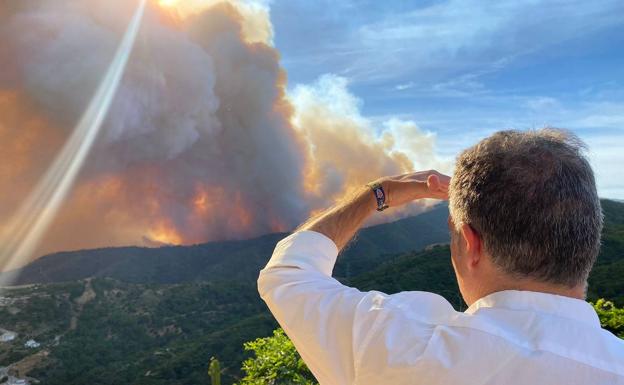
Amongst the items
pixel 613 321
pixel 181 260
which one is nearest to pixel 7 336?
pixel 613 321

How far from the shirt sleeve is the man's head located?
352 millimetres

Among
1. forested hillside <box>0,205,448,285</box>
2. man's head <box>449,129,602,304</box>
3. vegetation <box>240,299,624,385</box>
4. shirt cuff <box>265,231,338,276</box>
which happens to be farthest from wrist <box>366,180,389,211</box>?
forested hillside <box>0,205,448,285</box>

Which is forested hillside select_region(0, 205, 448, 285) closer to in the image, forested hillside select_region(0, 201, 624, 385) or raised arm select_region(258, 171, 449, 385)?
forested hillside select_region(0, 201, 624, 385)

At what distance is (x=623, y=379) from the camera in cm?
→ 120

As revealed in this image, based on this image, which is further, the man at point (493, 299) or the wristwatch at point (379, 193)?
the wristwatch at point (379, 193)

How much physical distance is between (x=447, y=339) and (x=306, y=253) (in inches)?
23.7

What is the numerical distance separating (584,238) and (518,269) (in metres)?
0.21

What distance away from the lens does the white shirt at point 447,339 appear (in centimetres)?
120

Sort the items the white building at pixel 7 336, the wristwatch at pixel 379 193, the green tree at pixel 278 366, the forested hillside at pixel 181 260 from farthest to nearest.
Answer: the forested hillside at pixel 181 260 < the white building at pixel 7 336 < the green tree at pixel 278 366 < the wristwatch at pixel 379 193

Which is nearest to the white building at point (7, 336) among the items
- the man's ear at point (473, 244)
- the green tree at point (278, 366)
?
the green tree at point (278, 366)

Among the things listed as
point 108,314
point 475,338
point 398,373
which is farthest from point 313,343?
point 108,314

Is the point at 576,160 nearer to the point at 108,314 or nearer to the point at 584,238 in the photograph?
the point at 584,238

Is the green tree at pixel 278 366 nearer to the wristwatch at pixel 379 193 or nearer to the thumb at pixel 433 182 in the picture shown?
the wristwatch at pixel 379 193

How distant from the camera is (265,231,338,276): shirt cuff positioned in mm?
1696
